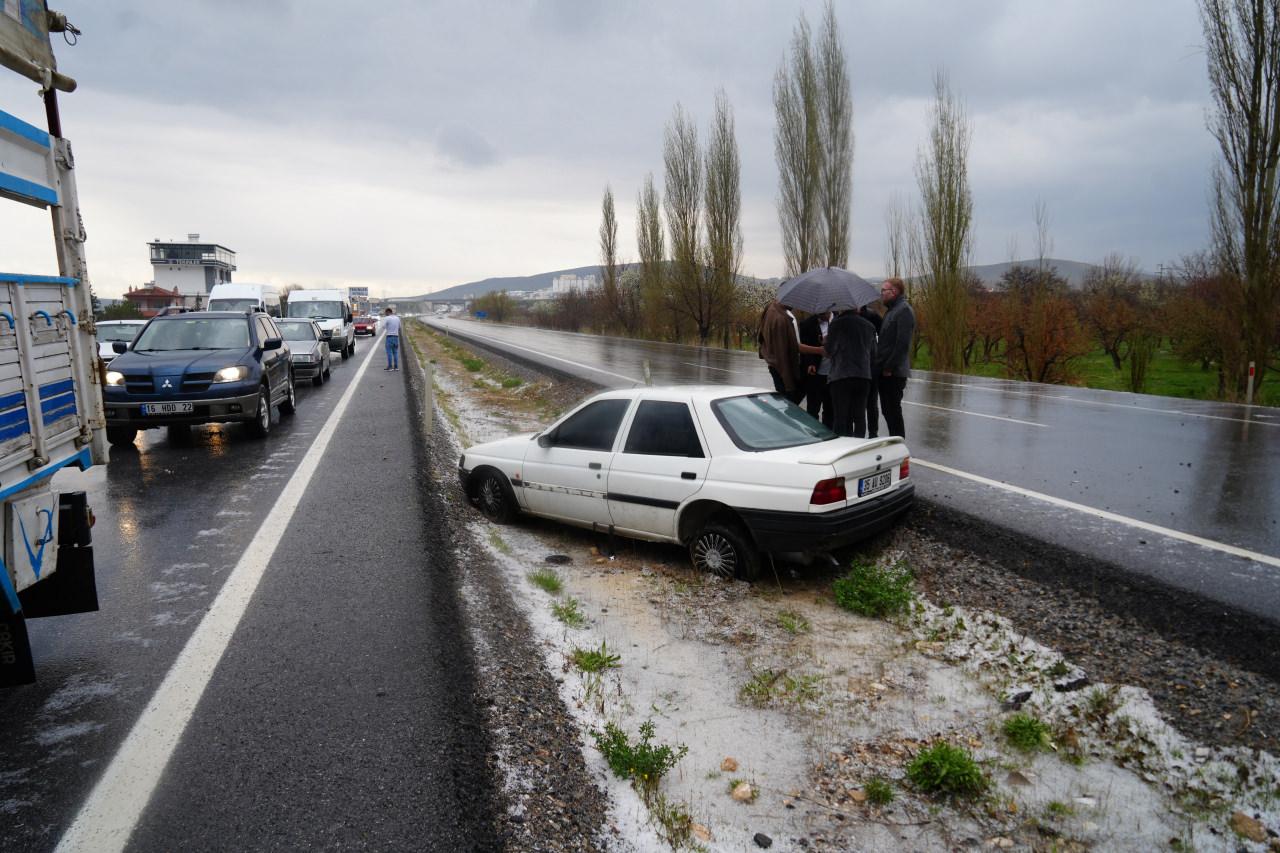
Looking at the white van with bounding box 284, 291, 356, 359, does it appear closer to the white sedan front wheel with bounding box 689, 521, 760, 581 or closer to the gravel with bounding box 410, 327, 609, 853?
the white sedan front wheel with bounding box 689, 521, 760, 581

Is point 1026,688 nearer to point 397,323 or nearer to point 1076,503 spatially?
point 1076,503

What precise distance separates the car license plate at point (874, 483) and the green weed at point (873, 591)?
0.58 m

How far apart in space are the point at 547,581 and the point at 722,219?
38.6m

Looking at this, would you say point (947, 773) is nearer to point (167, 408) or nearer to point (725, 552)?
point (725, 552)

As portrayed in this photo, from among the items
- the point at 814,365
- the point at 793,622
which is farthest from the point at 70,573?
the point at 814,365

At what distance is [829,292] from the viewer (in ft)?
24.9

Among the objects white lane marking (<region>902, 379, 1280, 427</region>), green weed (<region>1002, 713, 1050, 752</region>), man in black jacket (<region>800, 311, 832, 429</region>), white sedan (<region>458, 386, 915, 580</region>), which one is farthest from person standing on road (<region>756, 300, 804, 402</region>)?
white lane marking (<region>902, 379, 1280, 427</region>)

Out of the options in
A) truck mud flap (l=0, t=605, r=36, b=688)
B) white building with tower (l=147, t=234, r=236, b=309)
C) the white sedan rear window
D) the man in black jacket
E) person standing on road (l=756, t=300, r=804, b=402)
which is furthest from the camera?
white building with tower (l=147, t=234, r=236, b=309)

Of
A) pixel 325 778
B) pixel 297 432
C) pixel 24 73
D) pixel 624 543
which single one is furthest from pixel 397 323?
pixel 325 778

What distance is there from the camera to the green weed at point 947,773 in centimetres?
337

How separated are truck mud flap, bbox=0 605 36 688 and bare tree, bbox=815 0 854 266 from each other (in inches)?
1336

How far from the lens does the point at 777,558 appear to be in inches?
247

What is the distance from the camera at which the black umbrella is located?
7.52 m

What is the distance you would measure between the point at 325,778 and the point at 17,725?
163cm
